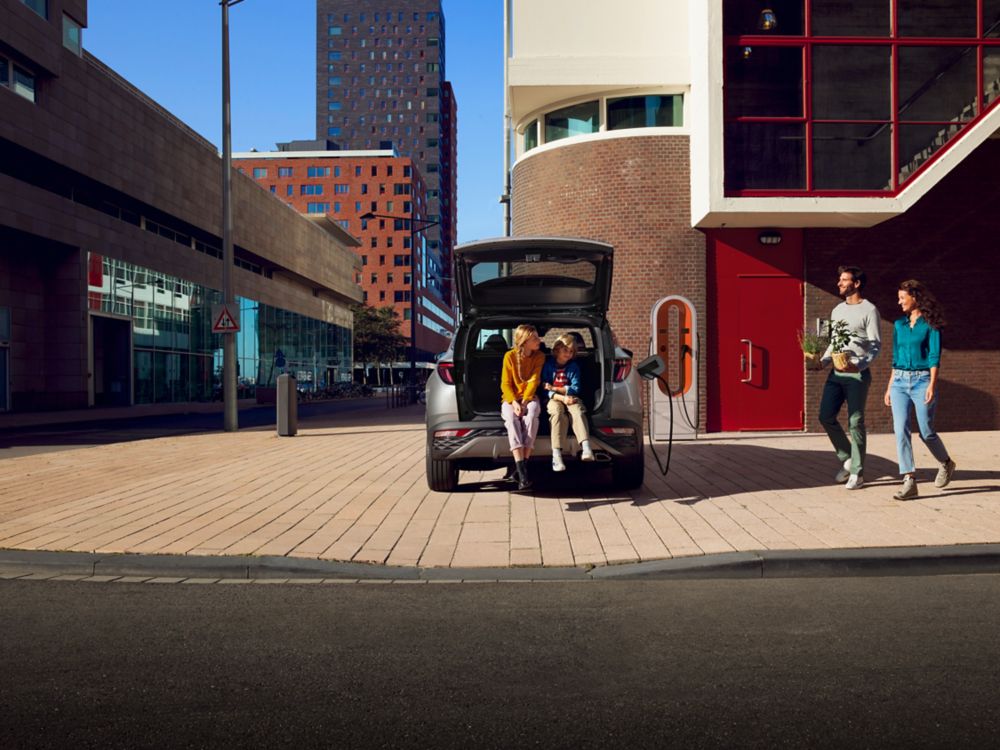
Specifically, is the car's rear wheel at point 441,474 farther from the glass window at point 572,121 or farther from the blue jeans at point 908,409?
the glass window at point 572,121

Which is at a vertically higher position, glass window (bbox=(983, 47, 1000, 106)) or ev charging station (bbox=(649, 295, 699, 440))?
glass window (bbox=(983, 47, 1000, 106))

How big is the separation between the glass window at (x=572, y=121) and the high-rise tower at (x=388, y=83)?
140140 millimetres

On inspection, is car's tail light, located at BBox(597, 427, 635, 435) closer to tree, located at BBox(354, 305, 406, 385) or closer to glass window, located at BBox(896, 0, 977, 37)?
glass window, located at BBox(896, 0, 977, 37)

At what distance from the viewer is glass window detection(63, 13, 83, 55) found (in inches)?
1348

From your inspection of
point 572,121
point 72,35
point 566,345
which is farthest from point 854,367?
point 72,35

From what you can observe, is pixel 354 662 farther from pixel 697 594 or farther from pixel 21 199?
pixel 21 199

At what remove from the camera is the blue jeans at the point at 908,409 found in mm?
7375

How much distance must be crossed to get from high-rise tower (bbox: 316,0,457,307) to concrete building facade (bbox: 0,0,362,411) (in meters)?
110

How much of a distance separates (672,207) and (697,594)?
11487 mm

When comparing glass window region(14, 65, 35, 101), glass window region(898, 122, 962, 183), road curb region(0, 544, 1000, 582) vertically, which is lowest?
road curb region(0, 544, 1000, 582)

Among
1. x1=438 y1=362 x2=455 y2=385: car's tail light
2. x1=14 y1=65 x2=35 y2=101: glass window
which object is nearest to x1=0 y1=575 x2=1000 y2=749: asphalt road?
x1=438 y1=362 x2=455 y2=385: car's tail light

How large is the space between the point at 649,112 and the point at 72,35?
2797 centimetres

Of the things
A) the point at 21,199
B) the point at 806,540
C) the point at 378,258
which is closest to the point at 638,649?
the point at 806,540

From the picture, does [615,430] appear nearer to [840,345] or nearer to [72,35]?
[840,345]
